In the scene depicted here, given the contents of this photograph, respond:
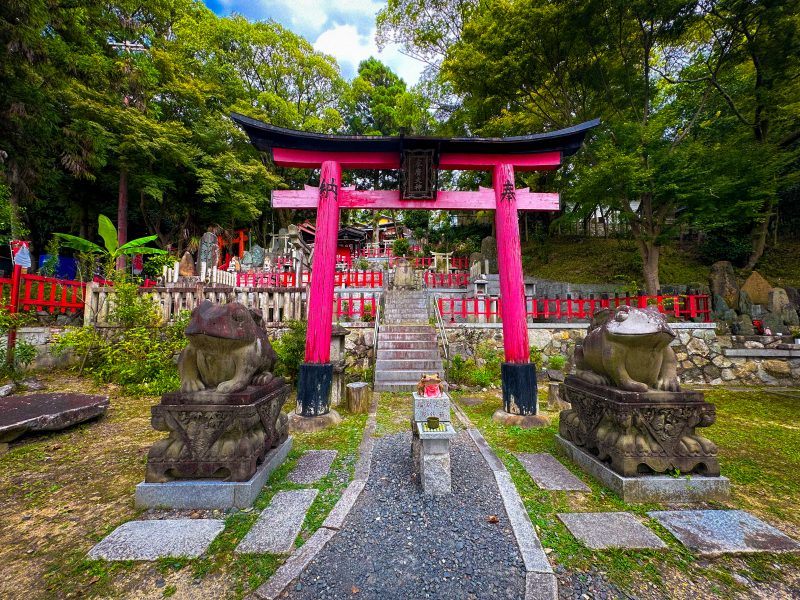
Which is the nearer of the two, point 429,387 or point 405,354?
point 429,387

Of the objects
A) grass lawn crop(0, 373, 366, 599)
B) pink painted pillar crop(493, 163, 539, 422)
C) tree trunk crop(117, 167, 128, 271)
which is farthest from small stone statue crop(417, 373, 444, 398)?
tree trunk crop(117, 167, 128, 271)

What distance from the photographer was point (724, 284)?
10.3 metres

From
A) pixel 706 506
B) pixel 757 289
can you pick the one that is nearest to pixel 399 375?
pixel 706 506

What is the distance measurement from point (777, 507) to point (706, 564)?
1475 millimetres

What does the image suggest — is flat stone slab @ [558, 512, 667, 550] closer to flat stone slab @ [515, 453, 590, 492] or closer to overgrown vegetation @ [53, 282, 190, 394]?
flat stone slab @ [515, 453, 590, 492]

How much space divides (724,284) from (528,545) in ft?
41.8

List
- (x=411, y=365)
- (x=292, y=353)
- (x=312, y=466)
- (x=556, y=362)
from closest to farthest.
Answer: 1. (x=312, y=466)
2. (x=292, y=353)
3. (x=411, y=365)
4. (x=556, y=362)

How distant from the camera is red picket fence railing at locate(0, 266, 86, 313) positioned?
6.90 m

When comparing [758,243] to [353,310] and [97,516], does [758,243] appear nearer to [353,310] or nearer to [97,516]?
[353,310]

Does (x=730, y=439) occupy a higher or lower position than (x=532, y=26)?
A: lower

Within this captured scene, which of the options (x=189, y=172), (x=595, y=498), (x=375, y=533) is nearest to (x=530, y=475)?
(x=595, y=498)

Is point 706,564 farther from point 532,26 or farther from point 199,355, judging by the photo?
point 532,26

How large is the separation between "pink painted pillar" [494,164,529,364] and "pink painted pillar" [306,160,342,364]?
308 centimetres

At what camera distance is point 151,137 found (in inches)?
577
